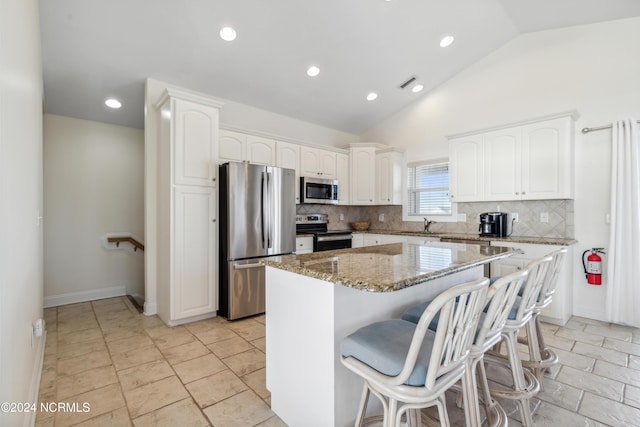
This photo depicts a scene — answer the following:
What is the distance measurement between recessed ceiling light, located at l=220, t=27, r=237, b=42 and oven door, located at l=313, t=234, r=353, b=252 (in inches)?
104

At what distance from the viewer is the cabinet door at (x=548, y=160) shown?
10.9 ft

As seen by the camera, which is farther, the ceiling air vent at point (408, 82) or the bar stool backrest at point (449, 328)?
the ceiling air vent at point (408, 82)

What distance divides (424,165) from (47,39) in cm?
490

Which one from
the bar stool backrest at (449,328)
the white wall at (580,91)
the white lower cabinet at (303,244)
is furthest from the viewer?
the white lower cabinet at (303,244)

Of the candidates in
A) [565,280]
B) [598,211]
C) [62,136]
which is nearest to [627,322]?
[565,280]

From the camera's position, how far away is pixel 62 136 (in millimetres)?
3938

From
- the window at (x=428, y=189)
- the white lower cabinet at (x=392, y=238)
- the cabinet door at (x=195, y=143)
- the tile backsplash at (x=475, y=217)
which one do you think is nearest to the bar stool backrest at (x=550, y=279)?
the tile backsplash at (x=475, y=217)

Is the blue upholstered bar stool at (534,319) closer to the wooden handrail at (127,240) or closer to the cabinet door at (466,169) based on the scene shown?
the cabinet door at (466,169)

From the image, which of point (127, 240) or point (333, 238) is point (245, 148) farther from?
point (127, 240)

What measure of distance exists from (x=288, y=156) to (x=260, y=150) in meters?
0.49

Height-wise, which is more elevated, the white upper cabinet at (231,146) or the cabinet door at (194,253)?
the white upper cabinet at (231,146)

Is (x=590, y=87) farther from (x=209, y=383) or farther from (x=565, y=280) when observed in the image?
(x=209, y=383)

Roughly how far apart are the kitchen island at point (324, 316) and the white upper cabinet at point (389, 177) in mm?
3285

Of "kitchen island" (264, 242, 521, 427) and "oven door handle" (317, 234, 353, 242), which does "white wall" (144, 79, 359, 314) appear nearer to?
"oven door handle" (317, 234, 353, 242)
